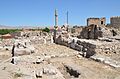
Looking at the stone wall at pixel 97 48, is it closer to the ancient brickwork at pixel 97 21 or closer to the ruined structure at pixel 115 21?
the ruined structure at pixel 115 21

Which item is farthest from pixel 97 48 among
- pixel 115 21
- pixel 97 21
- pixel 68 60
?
pixel 97 21

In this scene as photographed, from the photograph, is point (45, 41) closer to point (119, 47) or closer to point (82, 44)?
point (82, 44)

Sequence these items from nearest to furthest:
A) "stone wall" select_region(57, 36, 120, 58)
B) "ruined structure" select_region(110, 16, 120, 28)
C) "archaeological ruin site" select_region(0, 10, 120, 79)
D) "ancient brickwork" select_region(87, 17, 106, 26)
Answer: "archaeological ruin site" select_region(0, 10, 120, 79), "stone wall" select_region(57, 36, 120, 58), "ruined structure" select_region(110, 16, 120, 28), "ancient brickwork" select_region(87, 17, 106, 26)

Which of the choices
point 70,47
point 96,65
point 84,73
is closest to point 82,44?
point 70,47

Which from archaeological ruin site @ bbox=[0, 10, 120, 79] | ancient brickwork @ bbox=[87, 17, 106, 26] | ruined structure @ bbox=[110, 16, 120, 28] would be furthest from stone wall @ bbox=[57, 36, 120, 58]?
ancient brickwork @ bbox=[87, 17, 106, 26]

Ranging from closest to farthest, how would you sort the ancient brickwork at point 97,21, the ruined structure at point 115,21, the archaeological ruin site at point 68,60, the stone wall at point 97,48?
the archaeological ruin site at point 68,60 < the stone wall at point 97,48 < the ruined structure at point 115,21 < the ancient brickwork at point 97,21

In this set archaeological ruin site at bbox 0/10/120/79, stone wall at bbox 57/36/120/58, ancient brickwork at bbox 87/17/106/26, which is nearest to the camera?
archaeological ruin site at bbox 0/10/120/79

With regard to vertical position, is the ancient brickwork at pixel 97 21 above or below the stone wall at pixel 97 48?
above

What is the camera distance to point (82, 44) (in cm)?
1717

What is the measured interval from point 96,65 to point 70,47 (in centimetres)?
769

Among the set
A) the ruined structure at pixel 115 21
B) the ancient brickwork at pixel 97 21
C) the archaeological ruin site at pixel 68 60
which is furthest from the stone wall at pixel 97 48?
the ancient brickwork at pixel 97 21

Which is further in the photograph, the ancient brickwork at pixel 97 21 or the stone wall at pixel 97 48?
the ancient brickwork at pixel 97 21

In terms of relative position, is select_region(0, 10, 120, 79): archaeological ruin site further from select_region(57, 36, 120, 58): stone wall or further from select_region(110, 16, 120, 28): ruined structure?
select_region(110, 16, 120, 28): ruined structure

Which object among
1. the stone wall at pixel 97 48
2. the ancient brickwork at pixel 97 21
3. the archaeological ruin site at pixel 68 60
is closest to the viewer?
the archaeological ruin site at pixel 68 60
